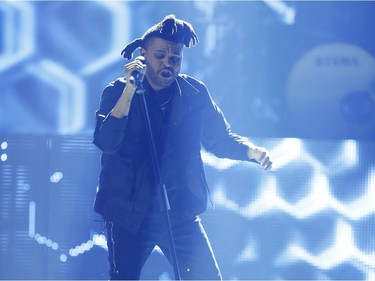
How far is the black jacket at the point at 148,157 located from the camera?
2072 millimetres

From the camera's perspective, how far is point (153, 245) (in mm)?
2139

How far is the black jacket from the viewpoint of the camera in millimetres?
2072

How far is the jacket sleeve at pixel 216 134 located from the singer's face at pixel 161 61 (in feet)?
0.69

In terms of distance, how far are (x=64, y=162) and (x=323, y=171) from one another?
145 centimetres

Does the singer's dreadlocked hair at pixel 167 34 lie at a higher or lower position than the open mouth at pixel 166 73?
higher

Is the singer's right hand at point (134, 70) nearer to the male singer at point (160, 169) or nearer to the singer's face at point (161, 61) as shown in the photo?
the male singer at point (160, 169)

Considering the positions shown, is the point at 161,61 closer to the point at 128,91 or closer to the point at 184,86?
the point at 184,86

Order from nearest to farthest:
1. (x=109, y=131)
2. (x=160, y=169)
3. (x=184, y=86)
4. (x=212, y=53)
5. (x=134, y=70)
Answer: (x=134, y=70)
(x=109, y=131)
(x=160, y=169)
(x=184, y=86)
(x=212, y=53)

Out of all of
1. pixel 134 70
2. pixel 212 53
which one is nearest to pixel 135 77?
pixel 134 70

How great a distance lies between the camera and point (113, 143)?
6.47ft

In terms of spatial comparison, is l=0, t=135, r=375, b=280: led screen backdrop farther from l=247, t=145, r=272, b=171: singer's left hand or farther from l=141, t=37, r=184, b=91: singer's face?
l=141, t=37, r=184, b=91: singer's face

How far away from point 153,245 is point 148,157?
0.32 meters

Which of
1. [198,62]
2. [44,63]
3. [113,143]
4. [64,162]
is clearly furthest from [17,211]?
[113,143]

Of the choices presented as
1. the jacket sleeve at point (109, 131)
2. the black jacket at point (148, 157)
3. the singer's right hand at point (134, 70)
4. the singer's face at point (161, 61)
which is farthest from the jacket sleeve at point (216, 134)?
the singer's right hand at point (134, 70)
